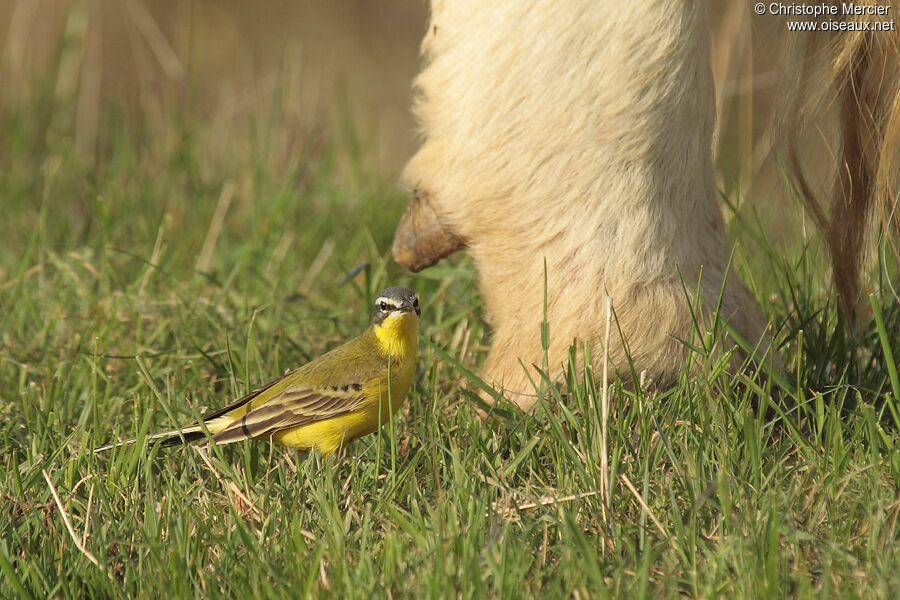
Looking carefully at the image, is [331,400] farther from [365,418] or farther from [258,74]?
[258,74]

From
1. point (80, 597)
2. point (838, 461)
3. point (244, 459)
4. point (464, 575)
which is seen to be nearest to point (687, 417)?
point (838, 461)

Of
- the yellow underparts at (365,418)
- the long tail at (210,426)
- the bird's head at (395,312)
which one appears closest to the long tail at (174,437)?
the long tail at (210,426)

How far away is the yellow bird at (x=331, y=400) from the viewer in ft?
10.9

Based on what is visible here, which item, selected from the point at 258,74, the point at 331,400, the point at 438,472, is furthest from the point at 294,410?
the point at 258,74

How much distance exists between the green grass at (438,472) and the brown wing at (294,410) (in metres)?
0.12

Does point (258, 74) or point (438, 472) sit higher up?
point (258, 74)

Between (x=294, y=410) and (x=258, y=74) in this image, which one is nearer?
(x=294, y=410)

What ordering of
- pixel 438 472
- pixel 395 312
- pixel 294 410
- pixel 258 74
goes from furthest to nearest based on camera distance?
1. pixel 258 74
2. pixel 395 312
3. pixel 294 410
4. pixel 438 472

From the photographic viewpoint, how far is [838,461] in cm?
284

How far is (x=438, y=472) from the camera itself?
3.13 meters

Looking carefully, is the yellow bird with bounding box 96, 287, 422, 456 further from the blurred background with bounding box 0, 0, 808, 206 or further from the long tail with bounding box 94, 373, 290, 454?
the blurred background with bounding box 0, 0, 808, 206

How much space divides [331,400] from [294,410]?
12cm

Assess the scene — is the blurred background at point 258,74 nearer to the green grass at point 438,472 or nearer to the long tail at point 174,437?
the green grass at point 438,472

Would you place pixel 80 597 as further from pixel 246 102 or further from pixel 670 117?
pixel 246 102
